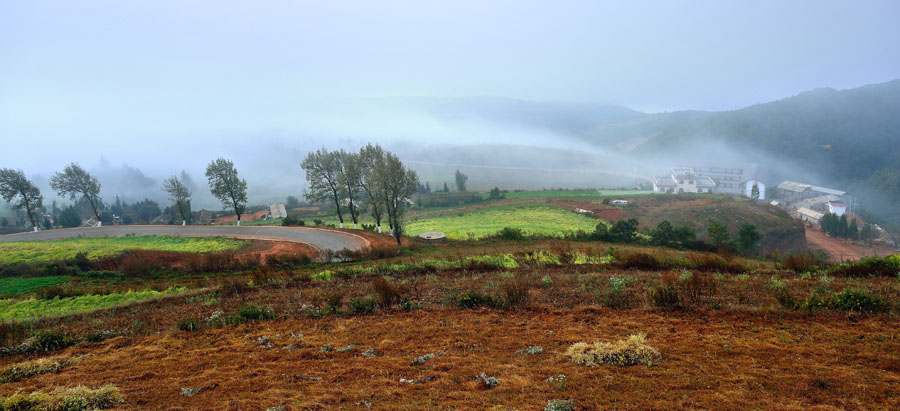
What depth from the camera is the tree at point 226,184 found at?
39469 millimetres

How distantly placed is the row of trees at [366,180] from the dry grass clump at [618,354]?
2324cm

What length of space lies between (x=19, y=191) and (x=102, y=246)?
26606mm

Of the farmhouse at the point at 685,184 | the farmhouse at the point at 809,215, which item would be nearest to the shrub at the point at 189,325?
the farmhouse at the point at 809,215

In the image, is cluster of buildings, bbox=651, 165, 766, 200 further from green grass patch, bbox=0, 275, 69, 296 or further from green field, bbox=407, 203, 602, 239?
green grass patch, bbox=0, 275, 69, 296

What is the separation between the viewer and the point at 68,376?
6.73 meters

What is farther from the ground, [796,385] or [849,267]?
[796,385]

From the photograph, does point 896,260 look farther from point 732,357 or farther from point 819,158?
point 819,158

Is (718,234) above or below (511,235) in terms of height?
below

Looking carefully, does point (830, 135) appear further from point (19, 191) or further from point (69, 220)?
point (69, 220)

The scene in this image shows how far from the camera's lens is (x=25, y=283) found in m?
17.3

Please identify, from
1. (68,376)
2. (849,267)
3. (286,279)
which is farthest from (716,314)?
(286,279)

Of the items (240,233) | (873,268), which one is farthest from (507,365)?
(240,233)

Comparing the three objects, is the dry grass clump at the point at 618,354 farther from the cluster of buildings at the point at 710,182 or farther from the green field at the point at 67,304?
the cluster of buildings at the point at 710,182

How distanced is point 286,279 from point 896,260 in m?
23.0
